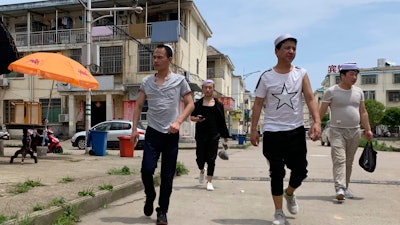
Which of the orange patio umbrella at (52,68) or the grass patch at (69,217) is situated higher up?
the orange patio umbrella at (52,68)

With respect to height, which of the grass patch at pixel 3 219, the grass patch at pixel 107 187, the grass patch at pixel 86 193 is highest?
the grass patch at pixel 3 219

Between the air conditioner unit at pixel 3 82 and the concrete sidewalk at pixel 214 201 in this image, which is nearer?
the concrete sidewalk at pixel 214 201

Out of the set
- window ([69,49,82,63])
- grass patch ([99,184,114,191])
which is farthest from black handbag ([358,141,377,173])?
window ([69,49,82,63])

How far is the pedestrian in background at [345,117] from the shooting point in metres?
5.96

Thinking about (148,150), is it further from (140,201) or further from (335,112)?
(335,112)

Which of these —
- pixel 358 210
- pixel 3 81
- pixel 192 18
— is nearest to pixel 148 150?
pixel 358 210

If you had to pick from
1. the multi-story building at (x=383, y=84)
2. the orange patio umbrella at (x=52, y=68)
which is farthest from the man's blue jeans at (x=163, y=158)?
the multi-story building at (x=383, y=84)

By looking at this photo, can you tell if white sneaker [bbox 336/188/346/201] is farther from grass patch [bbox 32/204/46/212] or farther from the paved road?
grass patch [bbox 32/204/46/212]

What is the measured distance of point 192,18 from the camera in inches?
1250

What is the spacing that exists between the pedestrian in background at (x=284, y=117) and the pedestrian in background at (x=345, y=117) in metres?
1.65

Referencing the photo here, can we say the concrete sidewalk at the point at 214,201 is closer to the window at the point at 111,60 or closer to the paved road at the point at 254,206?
the paved road at the point at 254,206

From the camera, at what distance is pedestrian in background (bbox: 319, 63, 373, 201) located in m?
5.96

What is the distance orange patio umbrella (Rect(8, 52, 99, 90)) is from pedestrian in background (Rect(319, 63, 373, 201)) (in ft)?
19.3

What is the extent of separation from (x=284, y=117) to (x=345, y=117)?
2.05 meters
